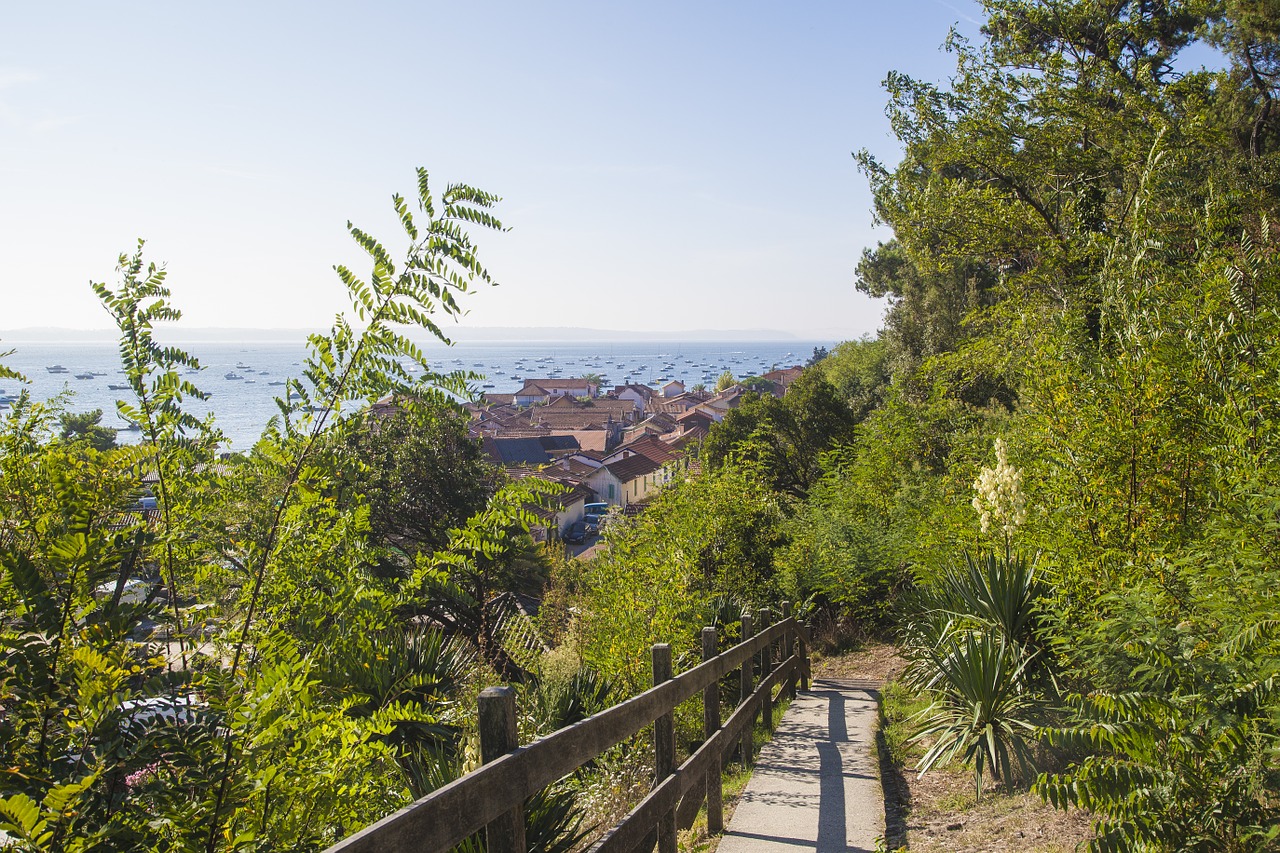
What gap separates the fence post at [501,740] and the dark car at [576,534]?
60.0 m

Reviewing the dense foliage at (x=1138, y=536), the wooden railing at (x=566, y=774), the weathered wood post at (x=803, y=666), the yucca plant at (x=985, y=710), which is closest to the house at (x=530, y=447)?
the weathered wood post at (x=803, y=666)

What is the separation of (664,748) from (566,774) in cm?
160

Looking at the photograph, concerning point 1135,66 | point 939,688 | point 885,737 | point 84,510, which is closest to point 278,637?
point 84,510

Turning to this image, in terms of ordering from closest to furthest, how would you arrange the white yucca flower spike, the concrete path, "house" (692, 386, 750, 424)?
1. the concrete path
2. the white yucca flower spike
3. "house" (692, 386, 750, 424)

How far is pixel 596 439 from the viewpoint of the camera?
356 ft

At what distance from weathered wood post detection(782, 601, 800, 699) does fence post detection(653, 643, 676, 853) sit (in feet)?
17.0

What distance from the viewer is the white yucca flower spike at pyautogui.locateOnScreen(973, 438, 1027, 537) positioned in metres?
7.06

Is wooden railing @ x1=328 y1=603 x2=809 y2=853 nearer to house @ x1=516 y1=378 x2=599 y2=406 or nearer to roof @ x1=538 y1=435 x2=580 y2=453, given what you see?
roof @ x1=538 y1=435 x2=580 y2=453

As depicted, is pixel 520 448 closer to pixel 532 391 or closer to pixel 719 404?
pixel 719 404

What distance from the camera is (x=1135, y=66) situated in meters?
18.4

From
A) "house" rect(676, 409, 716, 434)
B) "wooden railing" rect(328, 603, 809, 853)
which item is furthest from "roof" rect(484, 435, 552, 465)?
"wooden railing" rect(328, 603, 809, 853)

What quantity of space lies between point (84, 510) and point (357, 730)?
91 centimetres

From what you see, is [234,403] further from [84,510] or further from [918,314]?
[84,510]

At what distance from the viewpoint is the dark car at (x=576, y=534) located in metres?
64.0
